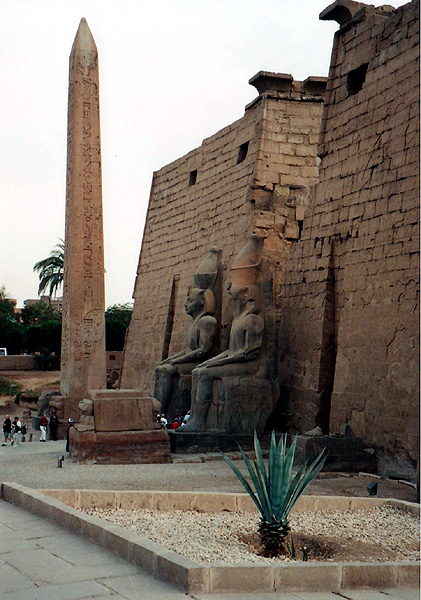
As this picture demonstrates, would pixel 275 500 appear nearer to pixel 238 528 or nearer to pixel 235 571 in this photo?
pixel 238 528

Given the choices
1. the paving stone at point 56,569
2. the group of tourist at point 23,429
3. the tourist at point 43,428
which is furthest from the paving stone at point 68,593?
the tourist at point 43,428

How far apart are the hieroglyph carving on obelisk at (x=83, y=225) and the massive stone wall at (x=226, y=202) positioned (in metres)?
2.28

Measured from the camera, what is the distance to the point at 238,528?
5375mm

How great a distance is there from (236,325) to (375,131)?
3268mm

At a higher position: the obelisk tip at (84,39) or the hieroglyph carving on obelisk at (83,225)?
the obelisk tip at (84,39)

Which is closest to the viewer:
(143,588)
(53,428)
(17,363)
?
(143,588)

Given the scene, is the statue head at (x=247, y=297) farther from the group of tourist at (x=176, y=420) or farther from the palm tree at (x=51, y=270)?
the palm tree at (x=51, y=270)

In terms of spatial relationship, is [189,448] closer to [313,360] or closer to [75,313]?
[313,360]

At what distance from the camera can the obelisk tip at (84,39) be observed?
14.5m

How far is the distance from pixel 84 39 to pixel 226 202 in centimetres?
382

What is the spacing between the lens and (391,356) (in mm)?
9547

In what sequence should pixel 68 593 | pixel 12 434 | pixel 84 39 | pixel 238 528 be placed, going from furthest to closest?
1. pixel 84 39
2. pixel 12 434
3. pixel 238 528
4. pixel 68 593

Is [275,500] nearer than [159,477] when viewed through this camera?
Yes

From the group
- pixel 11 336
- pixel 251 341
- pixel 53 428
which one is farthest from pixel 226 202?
pixel 11 336
